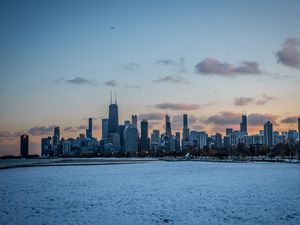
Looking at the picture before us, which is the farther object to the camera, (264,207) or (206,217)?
(264,207)

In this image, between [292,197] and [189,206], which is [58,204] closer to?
[189,206]

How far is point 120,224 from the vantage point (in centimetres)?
3062

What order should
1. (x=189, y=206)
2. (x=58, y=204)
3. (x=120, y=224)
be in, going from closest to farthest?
(x=120, y=224), (x=189, y=206), (x=58, y=204)

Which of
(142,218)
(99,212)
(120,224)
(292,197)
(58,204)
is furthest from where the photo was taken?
(292,197)

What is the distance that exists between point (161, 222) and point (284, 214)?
11634 millimetres

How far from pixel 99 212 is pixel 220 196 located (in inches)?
757

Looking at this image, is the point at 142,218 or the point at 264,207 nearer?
the point at 142,218

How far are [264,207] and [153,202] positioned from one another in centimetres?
1257

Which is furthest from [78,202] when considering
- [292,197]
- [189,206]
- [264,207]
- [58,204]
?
[292,197]

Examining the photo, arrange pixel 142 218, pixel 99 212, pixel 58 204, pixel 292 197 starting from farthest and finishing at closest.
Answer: pixel 292 197 → pixel 58 204 → pixel 99 212 → pixel 142 218

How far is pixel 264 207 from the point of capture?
128 ft

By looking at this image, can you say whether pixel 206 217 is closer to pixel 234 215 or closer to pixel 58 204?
pixel 234 215

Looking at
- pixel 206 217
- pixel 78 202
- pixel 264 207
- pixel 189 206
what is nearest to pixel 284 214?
pixel 264 207

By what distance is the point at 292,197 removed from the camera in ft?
156
